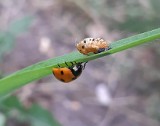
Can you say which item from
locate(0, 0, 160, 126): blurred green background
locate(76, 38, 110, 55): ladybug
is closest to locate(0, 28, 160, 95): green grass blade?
locate(76, 38, 110, 55): ladybug

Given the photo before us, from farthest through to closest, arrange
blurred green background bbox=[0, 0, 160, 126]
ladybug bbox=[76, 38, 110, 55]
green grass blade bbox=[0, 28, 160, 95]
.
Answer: blurred green background bbox=[0, 0, 160, 126] → ladybug bbox=[76, 38, 110, 55] → green grass blade bbox=[0, 28, 160, 95]

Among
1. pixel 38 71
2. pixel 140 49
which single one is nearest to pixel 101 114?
pixel 140 49

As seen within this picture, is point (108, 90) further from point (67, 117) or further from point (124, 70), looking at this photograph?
point (67, 117)

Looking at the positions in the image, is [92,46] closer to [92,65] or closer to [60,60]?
[60,60]

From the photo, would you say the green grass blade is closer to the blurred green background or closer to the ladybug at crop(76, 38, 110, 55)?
the ladybug at crop(76, 38, 110, 55)

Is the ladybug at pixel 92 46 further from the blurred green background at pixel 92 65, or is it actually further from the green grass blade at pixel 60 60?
the blurred green background at pixel 92 65
